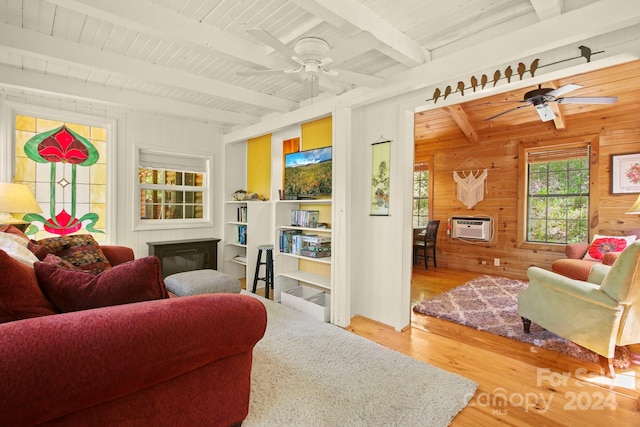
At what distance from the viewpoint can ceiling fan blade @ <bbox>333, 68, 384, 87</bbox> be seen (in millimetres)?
2344

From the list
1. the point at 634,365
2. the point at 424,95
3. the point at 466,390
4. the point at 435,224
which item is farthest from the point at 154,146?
the point at 634,365

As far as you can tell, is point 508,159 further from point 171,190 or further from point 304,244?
point 171,190

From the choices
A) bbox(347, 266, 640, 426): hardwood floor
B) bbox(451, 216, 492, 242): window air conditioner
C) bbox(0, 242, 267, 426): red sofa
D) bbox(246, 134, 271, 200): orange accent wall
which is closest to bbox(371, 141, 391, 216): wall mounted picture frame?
bbox(347, 266, 640, 426): hardwood floor

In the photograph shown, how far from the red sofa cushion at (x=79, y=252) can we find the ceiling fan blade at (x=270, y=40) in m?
2.42

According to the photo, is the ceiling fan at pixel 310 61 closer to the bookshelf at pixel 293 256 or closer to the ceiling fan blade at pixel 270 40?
the ceiling fan blade at pixel 270 40

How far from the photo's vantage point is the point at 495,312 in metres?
3.46

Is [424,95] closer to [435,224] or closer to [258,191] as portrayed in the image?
[258,191]

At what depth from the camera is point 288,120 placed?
12.3ft

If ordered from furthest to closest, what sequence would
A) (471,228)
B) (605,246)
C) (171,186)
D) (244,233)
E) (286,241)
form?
(471,228), (244,233), (171,186), (605,246), (286,241)

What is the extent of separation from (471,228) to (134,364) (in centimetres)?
576

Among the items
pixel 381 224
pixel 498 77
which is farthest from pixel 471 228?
pixel 498 77

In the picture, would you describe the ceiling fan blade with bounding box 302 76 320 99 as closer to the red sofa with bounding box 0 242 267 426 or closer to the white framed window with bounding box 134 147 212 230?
the red sofa with bounding box 0 242 267 426

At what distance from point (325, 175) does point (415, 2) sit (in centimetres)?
180

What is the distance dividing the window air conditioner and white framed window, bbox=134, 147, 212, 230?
173 inches
